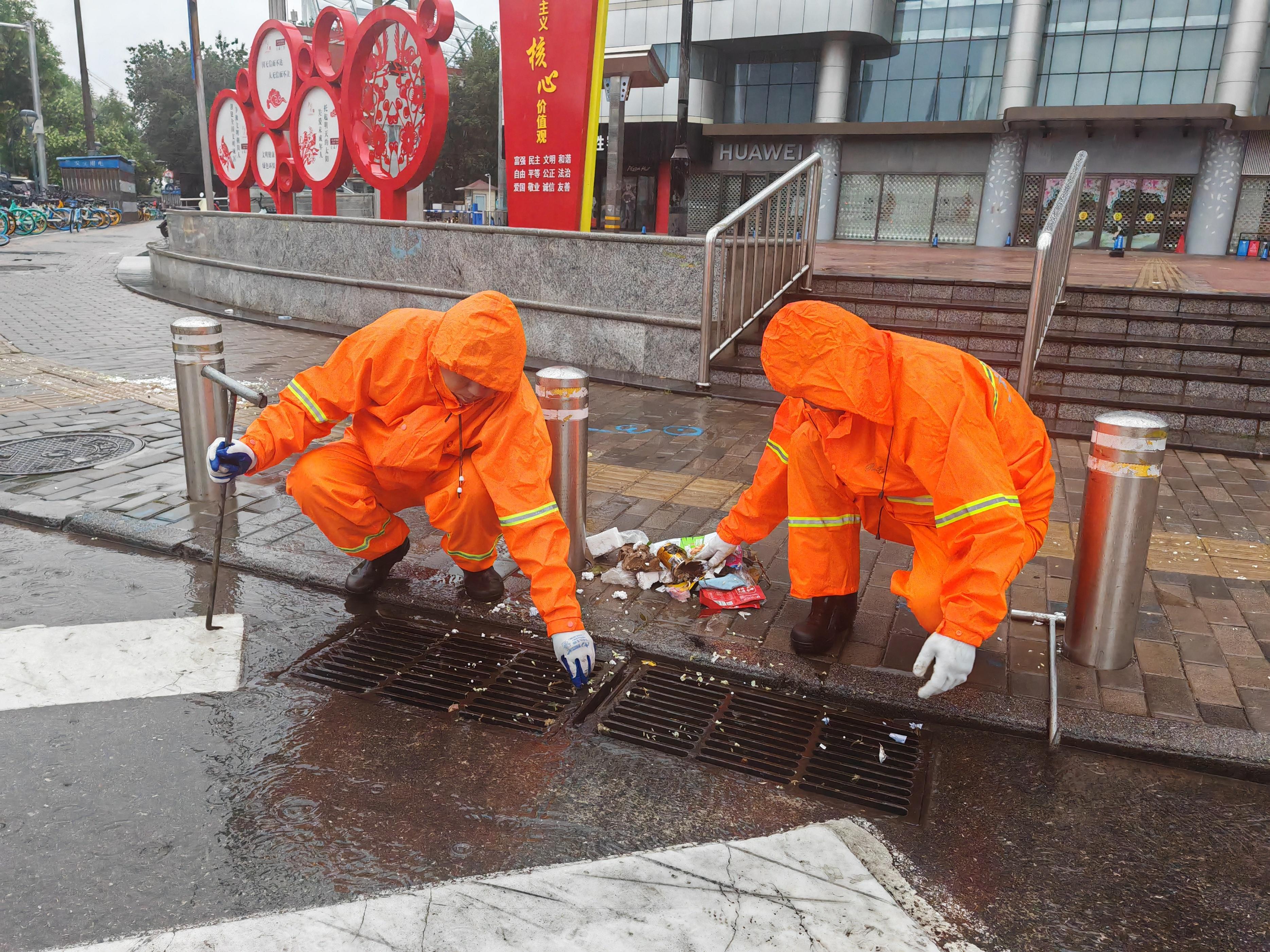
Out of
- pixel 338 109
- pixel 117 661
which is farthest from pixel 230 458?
pixel 338 109

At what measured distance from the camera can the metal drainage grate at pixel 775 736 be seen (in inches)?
111

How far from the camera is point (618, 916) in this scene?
7.14 ft

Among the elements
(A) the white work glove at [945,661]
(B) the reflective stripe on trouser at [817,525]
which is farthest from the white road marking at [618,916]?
(B) the reflective stripe on trouser at [817,525]

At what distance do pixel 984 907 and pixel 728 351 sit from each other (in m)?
6.43

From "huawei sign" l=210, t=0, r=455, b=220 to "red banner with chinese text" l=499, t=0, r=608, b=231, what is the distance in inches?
36.2

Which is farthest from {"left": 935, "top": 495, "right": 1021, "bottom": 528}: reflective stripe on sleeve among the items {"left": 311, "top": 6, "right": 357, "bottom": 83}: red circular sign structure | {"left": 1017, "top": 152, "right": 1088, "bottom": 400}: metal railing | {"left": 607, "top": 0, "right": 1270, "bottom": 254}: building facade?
{"left": 607, "top": 0, "right": 1270, "bottom": 254}: building facade

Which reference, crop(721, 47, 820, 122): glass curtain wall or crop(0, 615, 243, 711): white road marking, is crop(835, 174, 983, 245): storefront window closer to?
crop(721, 47, 820, 122): glass curtain wall

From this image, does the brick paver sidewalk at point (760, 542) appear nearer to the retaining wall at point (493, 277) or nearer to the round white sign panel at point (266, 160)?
the retaining wall at point (493, 277)

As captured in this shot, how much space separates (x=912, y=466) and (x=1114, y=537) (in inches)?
39.1

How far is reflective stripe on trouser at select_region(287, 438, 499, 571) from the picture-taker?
3561 millimetres

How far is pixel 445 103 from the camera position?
1088 centimetres

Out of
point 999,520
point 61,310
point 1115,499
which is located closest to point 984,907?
point 999,520

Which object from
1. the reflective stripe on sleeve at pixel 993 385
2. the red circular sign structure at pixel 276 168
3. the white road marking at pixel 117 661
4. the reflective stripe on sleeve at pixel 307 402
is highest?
the red circular sign structure at pixel 276 168

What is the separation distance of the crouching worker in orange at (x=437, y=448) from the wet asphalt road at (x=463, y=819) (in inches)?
21.8
